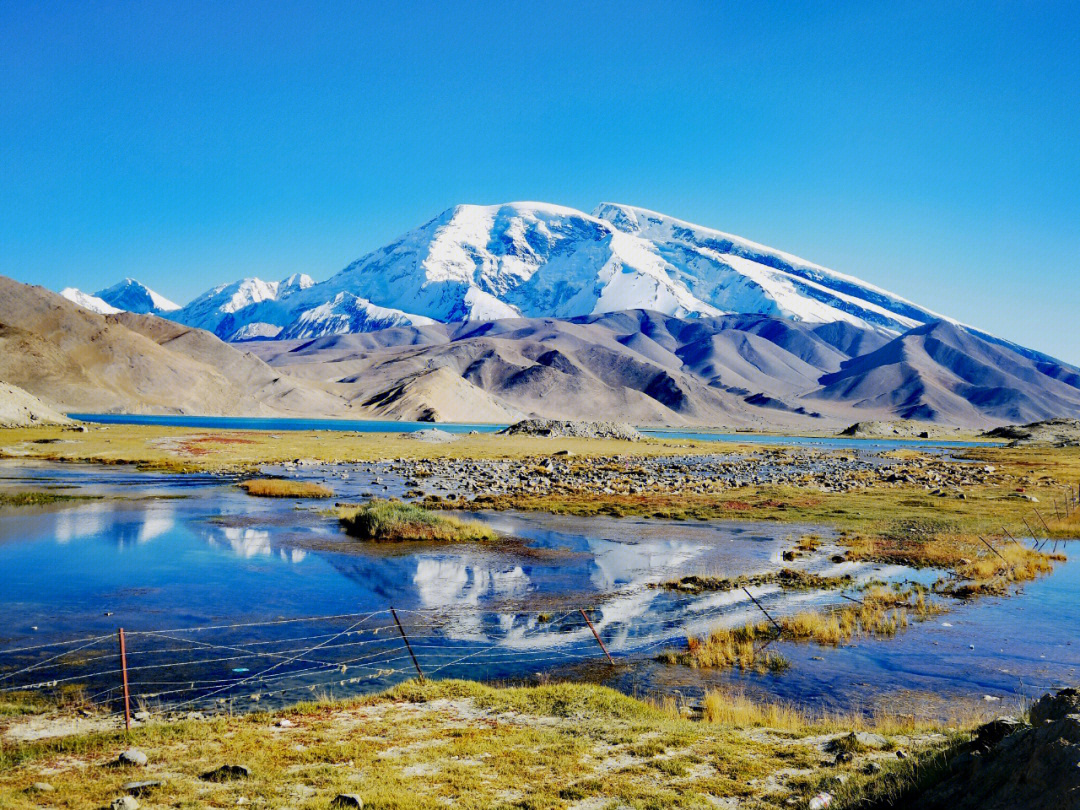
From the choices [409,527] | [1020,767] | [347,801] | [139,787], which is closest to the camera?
[1020,767]

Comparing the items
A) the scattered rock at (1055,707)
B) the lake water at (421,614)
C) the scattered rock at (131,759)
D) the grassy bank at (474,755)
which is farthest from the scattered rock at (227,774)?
the scattered rock at (1055,707)

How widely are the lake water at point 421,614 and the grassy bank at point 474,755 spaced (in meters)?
2.03

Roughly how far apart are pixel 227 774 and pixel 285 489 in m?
44.4

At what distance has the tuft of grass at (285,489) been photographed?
167 ft

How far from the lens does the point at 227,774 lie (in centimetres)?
1003

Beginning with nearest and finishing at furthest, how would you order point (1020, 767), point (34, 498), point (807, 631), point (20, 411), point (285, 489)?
point (1020, 767) < point (807, 631) < point (34, 498) < point (285, 489) < point (20, 411)

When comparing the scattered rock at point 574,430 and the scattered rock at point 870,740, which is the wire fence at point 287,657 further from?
the scattered rock at point 574,430

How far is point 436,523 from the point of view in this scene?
118 ft

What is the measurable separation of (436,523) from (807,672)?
22.3 metres

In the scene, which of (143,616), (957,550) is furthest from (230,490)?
(957,550)

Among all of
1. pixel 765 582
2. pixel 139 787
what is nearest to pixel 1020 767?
pixel 139 787

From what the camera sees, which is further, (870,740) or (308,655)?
(308,655)

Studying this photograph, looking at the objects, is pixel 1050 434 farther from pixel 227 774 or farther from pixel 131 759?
pixel 131 759

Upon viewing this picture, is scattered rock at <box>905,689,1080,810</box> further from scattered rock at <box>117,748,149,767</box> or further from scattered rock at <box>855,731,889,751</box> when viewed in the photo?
scattered rock at <box>117,748,149,767</box>
